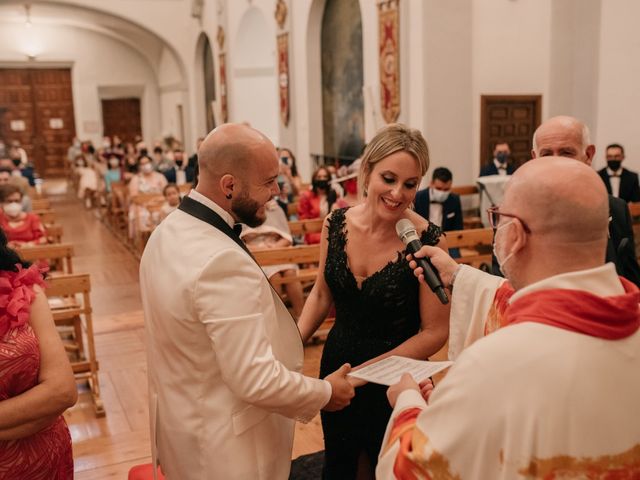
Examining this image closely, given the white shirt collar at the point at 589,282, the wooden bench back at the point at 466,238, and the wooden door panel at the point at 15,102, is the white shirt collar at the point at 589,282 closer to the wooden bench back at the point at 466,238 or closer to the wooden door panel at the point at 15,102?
the wooden bench back at the point at 466,238

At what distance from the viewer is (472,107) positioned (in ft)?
30.1

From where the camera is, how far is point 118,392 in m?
4.94

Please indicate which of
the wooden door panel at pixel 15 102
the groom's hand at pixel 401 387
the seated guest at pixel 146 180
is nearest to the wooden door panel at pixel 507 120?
the seated guest at pixel 146 180

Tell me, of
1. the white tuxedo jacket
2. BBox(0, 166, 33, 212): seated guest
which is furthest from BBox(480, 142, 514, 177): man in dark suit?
the white tuxedo jacket

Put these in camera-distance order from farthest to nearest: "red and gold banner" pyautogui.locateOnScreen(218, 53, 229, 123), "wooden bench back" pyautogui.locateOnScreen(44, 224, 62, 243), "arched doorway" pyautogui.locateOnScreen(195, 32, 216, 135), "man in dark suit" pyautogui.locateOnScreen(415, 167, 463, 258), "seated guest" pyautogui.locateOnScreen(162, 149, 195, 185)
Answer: "arched doorway" pyautogui.locateOnScreen(195, 32, 216, 135)
"red and gold banner" pyautogui.locateOnScreen(218, 53, 229, 123)
"seated guest" pyautogui.locateOnScreen(162, 149, 195, 185)
"wooden bench back" pyautogui.locateOnScreen(44, 224, 62, 243)
"man in dark suit" pyautogui.locateOnScreen(415, 167, 463, 258)

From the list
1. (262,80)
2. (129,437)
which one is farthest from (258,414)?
(262,80)

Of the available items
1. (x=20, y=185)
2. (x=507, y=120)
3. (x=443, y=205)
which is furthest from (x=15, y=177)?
(x=507, y=120)

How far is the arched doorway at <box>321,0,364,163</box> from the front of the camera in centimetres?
1090

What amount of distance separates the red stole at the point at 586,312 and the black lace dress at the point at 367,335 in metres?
1.00

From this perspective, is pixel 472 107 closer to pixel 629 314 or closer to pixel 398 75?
pixel 398 75

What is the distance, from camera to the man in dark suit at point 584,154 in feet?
9.31

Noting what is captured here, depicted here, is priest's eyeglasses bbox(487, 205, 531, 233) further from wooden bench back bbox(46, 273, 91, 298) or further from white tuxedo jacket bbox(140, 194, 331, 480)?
wooden bench back bbox(46, 273, 91, 298)

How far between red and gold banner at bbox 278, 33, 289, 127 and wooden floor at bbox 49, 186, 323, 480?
5.03 m

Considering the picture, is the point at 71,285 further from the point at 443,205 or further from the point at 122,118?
the point at 122,118
